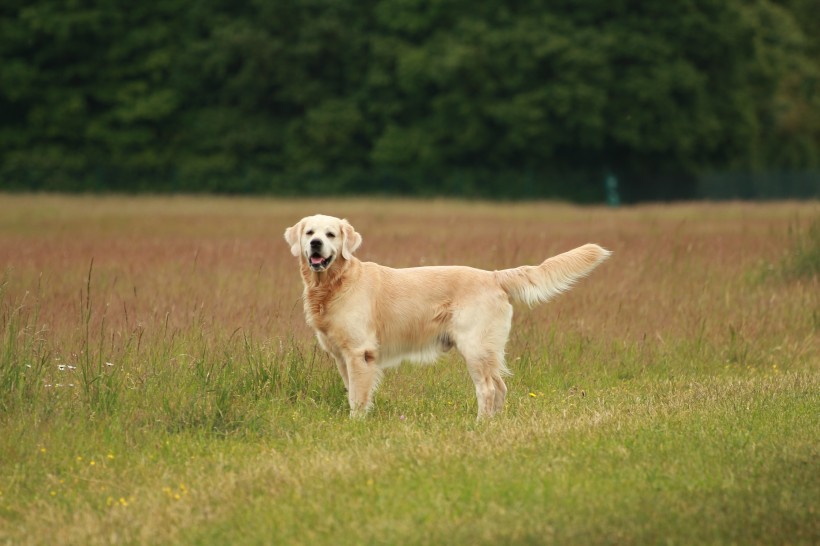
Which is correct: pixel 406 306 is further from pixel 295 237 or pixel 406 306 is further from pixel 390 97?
pixel 390 97

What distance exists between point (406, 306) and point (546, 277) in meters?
1.08

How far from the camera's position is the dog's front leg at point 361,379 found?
26.7 ft

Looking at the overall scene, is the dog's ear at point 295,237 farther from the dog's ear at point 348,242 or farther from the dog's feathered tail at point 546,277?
the dog's feathered tail at point 546,277

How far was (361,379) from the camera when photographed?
8.16 meters

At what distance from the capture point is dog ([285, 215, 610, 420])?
27.0ft

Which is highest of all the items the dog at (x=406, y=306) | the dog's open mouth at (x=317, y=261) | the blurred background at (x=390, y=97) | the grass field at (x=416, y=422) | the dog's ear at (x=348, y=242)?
the blurred background at (x=390, y=97)

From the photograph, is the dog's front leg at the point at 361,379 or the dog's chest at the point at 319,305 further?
the dog's chest at the point at 319,305

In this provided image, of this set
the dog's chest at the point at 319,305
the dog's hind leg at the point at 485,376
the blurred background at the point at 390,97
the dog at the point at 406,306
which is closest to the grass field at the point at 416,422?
the dog's hind leg at the point at 485,376

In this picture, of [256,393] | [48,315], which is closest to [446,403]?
[256,393]

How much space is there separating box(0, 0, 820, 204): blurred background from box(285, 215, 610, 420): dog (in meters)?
33.4

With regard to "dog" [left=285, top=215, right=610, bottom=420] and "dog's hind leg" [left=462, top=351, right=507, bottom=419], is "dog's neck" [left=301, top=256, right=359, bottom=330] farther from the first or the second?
"dog's hind leg" [left=462, top=351, right=507, bottom=419]

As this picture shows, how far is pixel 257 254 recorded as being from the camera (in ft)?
53.4

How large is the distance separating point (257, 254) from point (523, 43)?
27.5 meters

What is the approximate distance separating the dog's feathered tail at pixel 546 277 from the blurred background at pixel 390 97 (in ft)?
109
